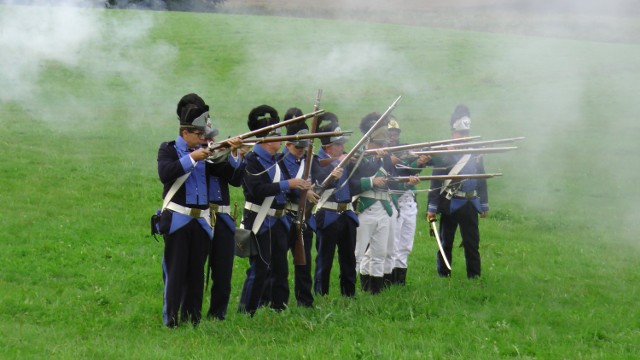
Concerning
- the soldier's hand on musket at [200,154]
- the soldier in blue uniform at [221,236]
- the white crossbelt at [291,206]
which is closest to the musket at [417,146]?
the white crossbelt at [291,206]

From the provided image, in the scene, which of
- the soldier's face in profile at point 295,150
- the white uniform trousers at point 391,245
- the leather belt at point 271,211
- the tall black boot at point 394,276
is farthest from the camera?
the tall black boot at point 394,276

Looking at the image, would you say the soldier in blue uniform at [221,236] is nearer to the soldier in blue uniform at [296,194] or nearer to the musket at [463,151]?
the soldier in blue uniform at [296,194]

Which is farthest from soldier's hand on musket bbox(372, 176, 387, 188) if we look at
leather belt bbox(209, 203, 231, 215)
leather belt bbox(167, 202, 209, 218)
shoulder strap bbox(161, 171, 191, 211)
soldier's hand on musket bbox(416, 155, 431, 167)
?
shoulder strap bbox(161, 171, 191, 211)

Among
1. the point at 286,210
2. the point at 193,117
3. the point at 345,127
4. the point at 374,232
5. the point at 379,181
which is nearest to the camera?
the point at 193,117

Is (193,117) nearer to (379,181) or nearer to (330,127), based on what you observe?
(330,127)

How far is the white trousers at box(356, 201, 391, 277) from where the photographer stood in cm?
1065

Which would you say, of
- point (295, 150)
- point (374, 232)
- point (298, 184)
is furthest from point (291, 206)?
point (374, 232)

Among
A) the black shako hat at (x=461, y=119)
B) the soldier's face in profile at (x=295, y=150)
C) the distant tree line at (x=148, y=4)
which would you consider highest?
the distant tree line at (x=148, y=4)

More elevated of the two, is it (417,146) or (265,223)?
(417,146)

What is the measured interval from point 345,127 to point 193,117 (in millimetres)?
17202

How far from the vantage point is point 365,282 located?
10.8m

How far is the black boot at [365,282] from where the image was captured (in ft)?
35.1

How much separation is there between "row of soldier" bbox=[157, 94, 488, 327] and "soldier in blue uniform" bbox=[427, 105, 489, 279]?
0.05 ft

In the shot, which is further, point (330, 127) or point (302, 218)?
point (330, 127)
